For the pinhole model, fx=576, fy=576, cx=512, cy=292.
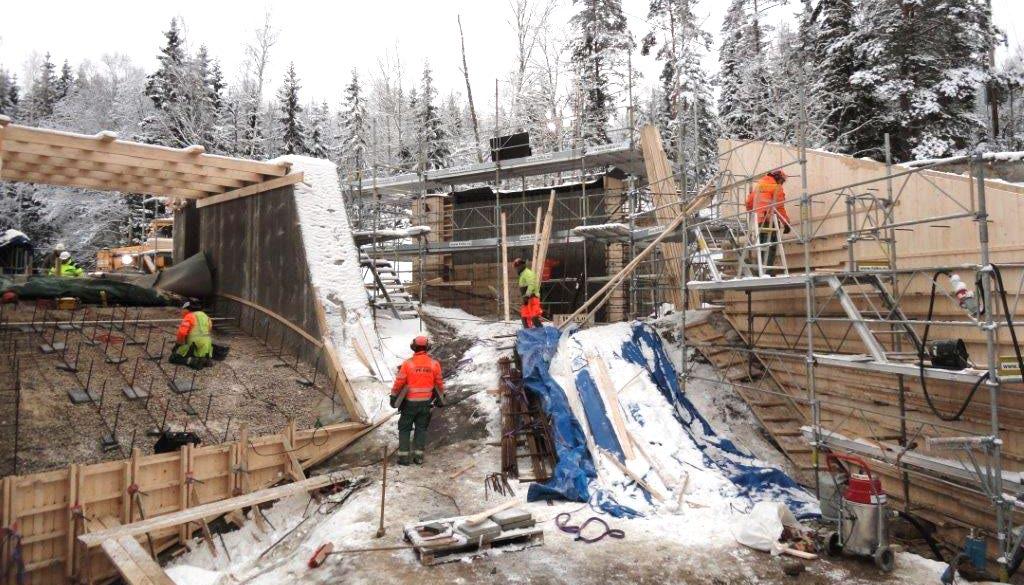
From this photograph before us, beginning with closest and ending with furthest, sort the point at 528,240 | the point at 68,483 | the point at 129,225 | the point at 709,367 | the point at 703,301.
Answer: the point at 68,483
the point at 709,367
the point at 703,301
the point at 528,240
the point at 129,225

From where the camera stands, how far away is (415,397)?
8078 millimetres

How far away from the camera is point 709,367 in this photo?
10727mm

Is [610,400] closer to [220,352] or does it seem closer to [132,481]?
[132,481]

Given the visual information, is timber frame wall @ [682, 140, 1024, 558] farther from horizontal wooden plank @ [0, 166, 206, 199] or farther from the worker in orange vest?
horizontal wooden plank @ [0, 166, 206, 199]

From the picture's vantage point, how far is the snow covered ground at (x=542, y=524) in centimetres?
518

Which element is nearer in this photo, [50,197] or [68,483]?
[68,483]

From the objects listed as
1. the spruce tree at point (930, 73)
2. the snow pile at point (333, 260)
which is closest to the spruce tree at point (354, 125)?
the snow pile at point (333, 260)

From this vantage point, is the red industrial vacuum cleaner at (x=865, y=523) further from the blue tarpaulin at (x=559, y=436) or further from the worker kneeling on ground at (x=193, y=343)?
the worker kneeling on ground at (x=193, y=343)

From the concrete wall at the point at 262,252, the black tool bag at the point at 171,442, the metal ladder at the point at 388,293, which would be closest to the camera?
the black tool bag at the point at 171,442

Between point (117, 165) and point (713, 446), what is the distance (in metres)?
11.7

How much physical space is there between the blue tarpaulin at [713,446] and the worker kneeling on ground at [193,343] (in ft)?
24.5

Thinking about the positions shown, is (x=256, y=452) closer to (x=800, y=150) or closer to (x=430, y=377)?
(x=430, y=377)

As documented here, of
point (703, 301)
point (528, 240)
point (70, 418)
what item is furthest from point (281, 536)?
point (528, 240)

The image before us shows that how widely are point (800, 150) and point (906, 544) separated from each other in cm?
529
